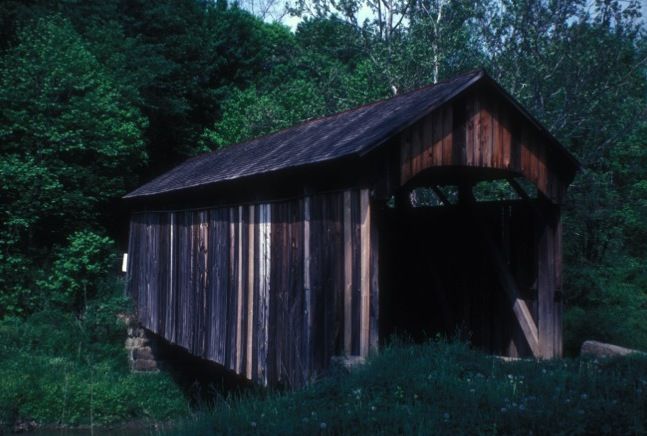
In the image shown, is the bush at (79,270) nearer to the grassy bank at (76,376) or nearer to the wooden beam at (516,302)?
the grassy bank at (76,376)

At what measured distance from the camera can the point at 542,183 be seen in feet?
25.3

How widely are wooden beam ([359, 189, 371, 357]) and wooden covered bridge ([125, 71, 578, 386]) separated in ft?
0.04

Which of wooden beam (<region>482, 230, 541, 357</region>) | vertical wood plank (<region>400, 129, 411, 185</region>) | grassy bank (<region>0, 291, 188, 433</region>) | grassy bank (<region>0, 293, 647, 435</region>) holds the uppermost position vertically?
vertical wood plank (<region>400, 129, 411, 185</region>)

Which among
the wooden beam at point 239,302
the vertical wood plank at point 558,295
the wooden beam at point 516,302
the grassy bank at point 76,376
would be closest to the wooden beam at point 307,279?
the wooden beam at point 239,302

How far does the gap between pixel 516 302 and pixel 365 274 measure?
2165 mm

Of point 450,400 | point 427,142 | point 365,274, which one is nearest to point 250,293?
point 365,274

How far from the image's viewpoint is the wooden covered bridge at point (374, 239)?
22.5 ft

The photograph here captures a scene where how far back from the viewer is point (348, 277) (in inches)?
271

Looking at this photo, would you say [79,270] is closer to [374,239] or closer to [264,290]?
[264,290]

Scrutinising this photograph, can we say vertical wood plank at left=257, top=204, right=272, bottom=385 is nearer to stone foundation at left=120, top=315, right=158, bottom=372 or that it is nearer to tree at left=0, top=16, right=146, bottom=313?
stone foundation at left=120, top=315, right=158, bottom=372

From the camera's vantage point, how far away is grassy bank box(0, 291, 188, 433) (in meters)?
12.6

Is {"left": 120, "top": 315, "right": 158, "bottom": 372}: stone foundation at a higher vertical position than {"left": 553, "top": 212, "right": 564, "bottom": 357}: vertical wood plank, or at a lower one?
lower

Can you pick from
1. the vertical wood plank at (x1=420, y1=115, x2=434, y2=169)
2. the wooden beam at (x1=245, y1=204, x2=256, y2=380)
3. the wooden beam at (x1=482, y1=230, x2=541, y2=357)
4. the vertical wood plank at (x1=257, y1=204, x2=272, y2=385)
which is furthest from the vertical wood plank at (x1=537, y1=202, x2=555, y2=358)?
the wooden beam at (x1=245, y1=204, x2=256, y2=380)

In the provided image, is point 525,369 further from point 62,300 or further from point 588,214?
point 62,300
